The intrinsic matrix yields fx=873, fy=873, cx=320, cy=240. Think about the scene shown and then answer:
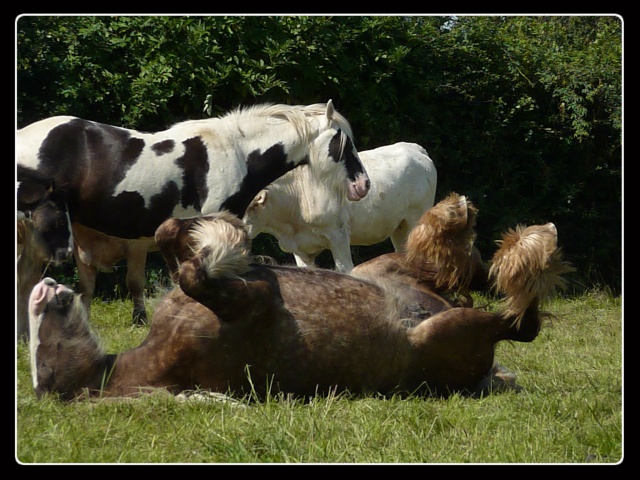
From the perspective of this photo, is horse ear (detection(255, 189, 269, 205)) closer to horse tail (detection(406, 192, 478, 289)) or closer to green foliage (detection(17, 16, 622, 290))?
green foliage (detection(17, 16, 622, 290))

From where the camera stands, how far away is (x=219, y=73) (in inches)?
308

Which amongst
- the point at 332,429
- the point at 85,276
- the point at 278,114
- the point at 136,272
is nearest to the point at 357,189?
the point at 278,114

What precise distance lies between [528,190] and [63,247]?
649cm

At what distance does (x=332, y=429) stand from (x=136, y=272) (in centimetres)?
407

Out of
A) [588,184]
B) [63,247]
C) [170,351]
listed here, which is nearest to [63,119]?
[63,247]

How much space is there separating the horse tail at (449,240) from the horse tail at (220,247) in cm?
91

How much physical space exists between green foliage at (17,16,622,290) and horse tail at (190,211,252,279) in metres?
3.92

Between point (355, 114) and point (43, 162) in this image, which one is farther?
point (355, 114)

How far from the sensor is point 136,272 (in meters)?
7.18

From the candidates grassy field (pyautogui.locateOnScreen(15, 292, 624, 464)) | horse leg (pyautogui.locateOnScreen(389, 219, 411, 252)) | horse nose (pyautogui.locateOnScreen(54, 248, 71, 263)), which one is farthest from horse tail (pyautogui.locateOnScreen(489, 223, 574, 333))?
horse leg (pyautogui.locateOnScreen(389, 219, 411, 252))

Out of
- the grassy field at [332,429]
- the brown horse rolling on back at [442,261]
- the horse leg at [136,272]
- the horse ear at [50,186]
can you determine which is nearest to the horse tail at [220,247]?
the grassy field at [332,429]

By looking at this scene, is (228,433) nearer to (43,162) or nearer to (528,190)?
(43,162)

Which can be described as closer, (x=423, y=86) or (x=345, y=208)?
(x=345, y=208)

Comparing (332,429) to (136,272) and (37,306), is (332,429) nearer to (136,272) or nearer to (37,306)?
(37,306)
